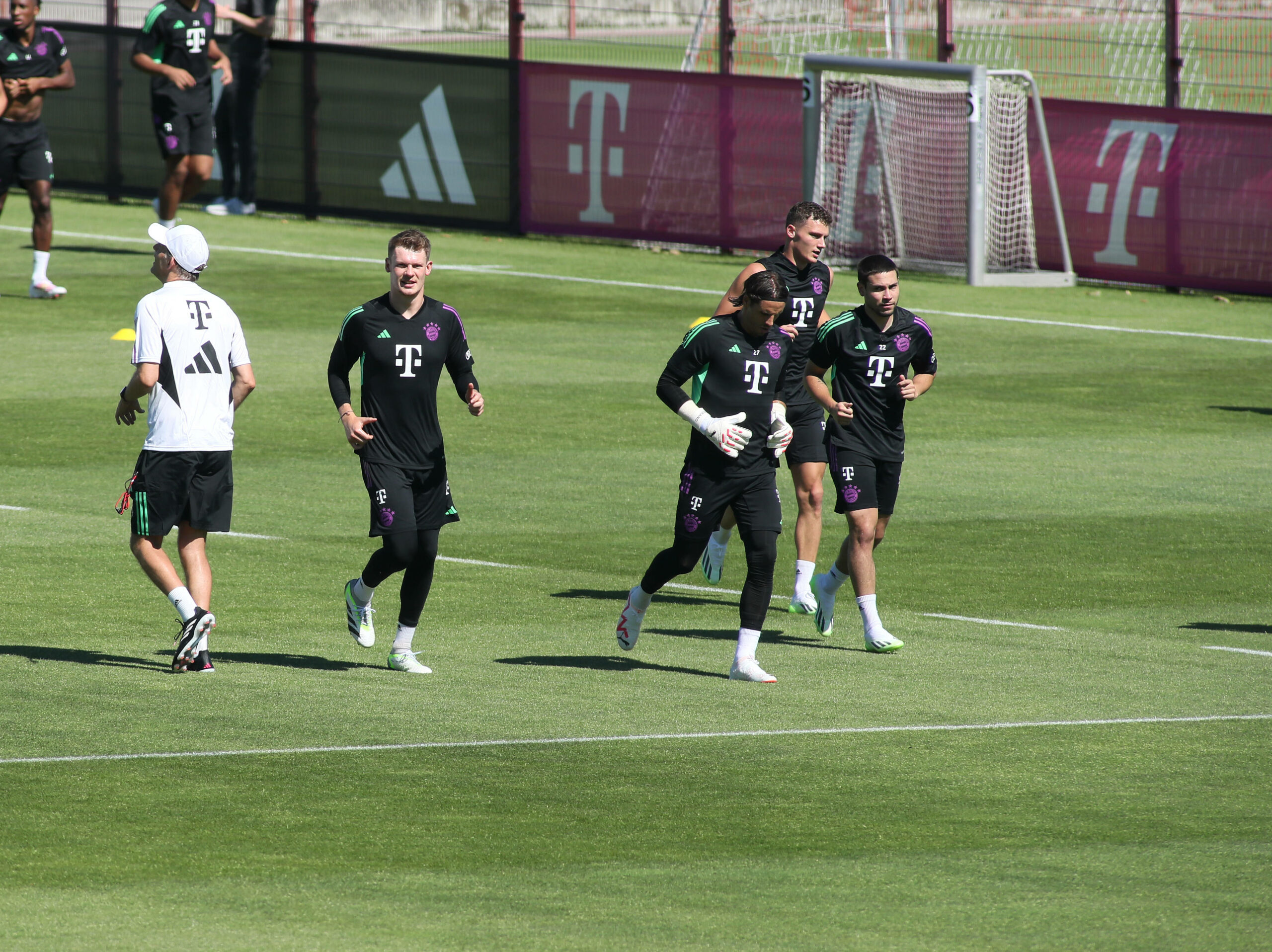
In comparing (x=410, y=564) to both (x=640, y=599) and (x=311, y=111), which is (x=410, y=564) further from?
(x=311, y=111)

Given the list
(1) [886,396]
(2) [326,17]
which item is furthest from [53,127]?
(1) [886,396]

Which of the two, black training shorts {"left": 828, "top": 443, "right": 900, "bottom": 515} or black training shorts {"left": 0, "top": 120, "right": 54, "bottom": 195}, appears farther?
black training shorts {"left": 0, "top": 120, "right": 54, "bottom": 195}

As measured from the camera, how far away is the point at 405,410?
33.9ft

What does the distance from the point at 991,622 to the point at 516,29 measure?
18724 mm

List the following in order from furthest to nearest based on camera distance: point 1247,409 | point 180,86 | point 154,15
Answer: point 154,15, point 180,86, point 1247,409

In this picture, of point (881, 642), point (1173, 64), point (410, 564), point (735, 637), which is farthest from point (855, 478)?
point (1173, 64)

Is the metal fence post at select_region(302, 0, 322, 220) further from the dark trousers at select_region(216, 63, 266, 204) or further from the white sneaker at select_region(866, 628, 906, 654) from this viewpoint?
the white sneaker at select_region(866, 628, 906, 654)

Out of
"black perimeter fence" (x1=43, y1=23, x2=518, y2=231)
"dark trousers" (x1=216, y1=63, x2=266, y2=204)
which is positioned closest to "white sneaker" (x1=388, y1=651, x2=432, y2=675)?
"black perimeter fence" (x1=43, y1=23, x2=518, y2=231)

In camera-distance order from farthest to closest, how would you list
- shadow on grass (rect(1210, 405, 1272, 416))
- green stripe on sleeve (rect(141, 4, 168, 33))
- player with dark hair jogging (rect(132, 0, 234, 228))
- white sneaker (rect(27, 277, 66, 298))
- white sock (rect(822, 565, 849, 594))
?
green stripe on sleeve (rect(141, 4, 168, 33)) < player with dark hair jogging (rect(132, 0, 234, 228)) < white sneaker (rect(27, 277, 66, 298)) < shadow on grass (rect(1210, 405, 1272, 416)) < white sock (rect(822, 565, 849, 594))

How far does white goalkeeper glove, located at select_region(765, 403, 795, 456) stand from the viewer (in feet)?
34.1

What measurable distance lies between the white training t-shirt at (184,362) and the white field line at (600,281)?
46.0 ft

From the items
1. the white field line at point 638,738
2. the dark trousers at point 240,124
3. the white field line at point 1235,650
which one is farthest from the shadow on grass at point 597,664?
the dark trousers at point 240,124

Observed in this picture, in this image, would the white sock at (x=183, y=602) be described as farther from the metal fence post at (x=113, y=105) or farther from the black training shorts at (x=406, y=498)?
the metal fence post at (x=113, y=105)

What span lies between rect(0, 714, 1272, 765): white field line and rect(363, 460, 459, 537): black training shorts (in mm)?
1508
